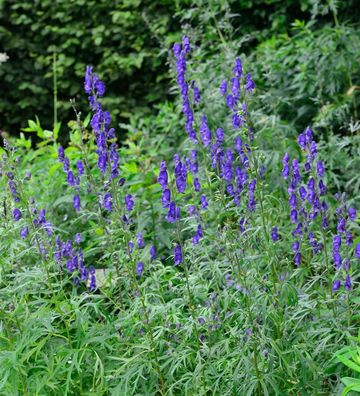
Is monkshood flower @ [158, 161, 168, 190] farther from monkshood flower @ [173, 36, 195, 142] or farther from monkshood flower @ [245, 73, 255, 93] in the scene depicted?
monkshood flower @ [173, 36, 195, 142]

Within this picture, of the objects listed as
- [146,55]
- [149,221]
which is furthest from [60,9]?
[149,221]

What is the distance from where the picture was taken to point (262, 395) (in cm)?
382

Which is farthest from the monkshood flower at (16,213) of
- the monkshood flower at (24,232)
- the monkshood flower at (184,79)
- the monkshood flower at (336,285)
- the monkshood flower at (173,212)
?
the monkshood flower at (336,285)

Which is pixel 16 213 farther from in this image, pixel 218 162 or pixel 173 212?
pixel 218 162

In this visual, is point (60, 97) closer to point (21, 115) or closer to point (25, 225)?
point (21, 115)

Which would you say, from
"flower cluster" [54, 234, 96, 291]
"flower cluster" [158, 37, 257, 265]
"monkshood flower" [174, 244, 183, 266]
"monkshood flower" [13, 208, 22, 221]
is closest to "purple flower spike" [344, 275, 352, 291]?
"flower cluster" [158, 37, 257, 265]

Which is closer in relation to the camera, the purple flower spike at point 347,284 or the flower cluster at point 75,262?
the purple flower spike at point 347,284

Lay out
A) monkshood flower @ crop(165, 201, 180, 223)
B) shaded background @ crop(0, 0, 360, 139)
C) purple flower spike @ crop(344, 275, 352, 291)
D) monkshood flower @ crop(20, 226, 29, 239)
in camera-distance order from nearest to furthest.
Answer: monkshood flower @ crop(165, 201, 180, 223) → purple flower spike @ crop(344, 275, 352, 291) → monkshood flower @ crop(20, 226, 29, 239) → shaded background @ crop(0, 0, 360, 139)

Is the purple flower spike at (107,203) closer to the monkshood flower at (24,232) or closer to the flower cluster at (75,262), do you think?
the flower cluster at (75,262)

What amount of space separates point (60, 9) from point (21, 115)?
1442mm

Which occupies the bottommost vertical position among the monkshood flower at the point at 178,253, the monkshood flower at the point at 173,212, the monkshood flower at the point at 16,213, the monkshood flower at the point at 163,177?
the monkshood flower at the point at 178,253

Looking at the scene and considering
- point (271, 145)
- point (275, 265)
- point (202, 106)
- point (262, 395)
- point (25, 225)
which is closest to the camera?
point (262, 395)

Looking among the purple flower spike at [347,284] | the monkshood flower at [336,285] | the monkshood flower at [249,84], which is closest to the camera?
the purple flower spike at [347,284]

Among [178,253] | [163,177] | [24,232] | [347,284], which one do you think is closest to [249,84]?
[163,177]
